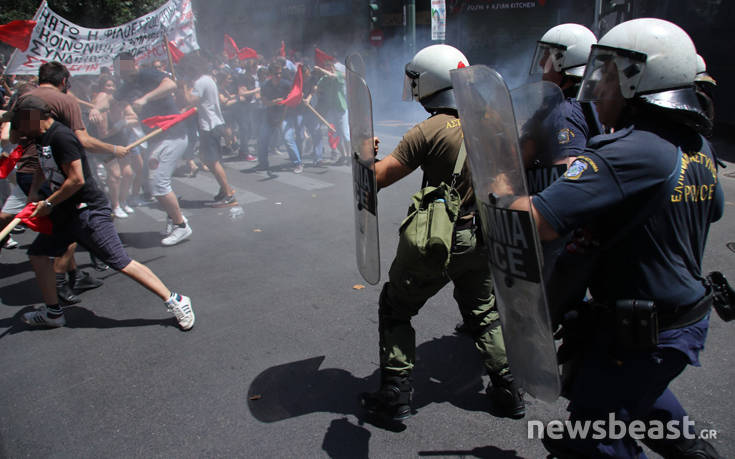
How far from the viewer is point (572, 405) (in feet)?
5.57

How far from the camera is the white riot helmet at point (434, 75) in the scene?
2.44 meters

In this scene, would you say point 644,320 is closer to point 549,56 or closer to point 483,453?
point 483,453

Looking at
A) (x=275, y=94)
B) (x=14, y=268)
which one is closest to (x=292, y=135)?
(x=275, y=94)

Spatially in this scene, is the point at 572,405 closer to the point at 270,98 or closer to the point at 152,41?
the point at 152,41

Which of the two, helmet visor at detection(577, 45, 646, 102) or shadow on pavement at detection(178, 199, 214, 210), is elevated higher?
helmet visor at detection(577, 45, 646, 102)

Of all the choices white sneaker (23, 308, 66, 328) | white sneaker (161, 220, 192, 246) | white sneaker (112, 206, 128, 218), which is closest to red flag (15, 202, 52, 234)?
white sneaker (23, 308, 66, 328)

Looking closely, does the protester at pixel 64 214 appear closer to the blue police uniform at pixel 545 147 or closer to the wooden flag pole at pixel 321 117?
the blue police uniform at pixel 545 147

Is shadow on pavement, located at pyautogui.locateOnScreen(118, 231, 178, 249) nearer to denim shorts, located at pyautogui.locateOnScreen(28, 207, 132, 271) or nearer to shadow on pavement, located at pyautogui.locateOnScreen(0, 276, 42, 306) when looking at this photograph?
shadow on pavement, located at pyautogui.locateOnScreen(0, 276, 42, 306)

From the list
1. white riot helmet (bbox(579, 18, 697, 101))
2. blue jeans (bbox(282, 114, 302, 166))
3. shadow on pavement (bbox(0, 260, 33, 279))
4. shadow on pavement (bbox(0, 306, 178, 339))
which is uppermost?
white riot helmet (bbox(579, 18, 697, 101))

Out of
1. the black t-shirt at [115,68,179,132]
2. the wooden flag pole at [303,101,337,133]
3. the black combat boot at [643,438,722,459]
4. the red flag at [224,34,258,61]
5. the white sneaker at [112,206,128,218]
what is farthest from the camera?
the red flag at [224,34,258,61]

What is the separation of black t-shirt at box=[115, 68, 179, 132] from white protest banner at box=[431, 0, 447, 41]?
23.6 feet

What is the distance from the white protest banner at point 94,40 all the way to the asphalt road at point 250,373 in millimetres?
2988

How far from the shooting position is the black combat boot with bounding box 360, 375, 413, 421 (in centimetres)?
251

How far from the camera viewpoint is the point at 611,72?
157 cm
